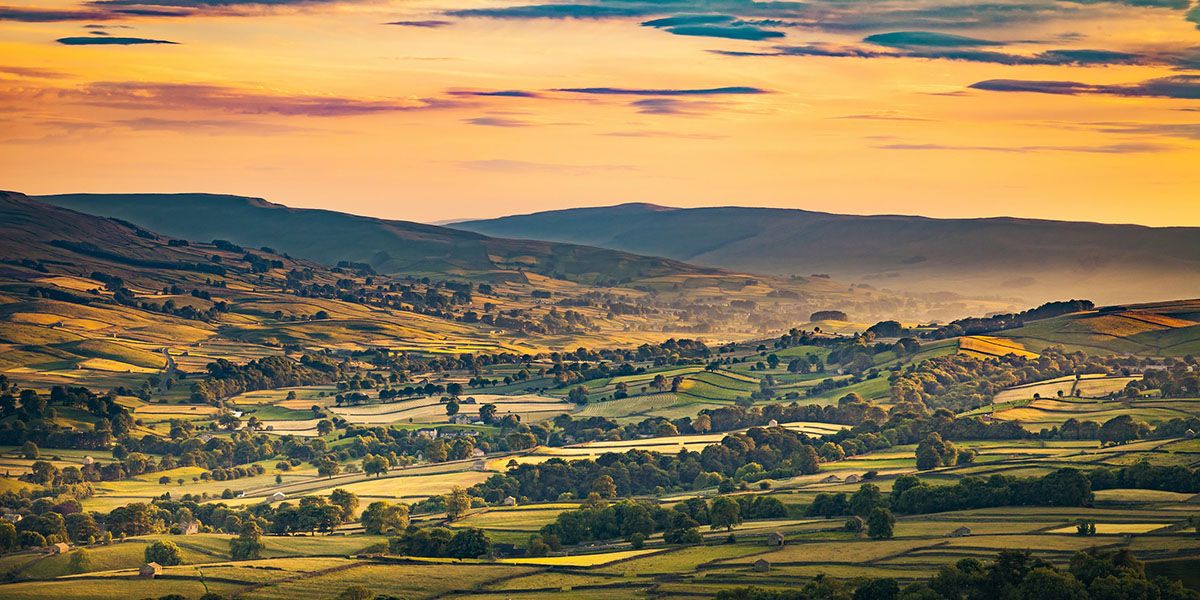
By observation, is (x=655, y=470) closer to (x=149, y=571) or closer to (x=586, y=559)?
(x=586, y=559)

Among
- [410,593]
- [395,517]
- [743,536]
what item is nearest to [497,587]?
[410,593]

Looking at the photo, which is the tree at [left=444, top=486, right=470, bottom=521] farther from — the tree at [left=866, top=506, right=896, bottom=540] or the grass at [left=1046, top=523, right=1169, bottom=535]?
the grass at [left=1046, top=523, right=1169, bottom=535]

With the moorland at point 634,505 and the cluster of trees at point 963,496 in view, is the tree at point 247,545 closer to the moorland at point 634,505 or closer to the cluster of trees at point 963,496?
the moorland at point 634,505

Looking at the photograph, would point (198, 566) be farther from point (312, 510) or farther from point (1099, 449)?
point (1099, 449)

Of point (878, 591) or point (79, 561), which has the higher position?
point (878, 591)

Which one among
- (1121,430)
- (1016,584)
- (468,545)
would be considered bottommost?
(468,545)

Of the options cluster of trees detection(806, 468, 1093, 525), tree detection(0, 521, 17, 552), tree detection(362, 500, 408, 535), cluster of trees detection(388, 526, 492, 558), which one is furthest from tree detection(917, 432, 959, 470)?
tree detection(0, 521, 17, 552)

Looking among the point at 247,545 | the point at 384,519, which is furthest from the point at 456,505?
the point at 247,545
